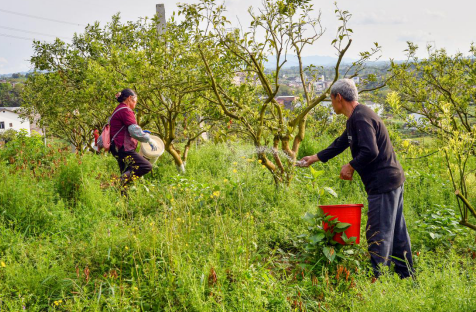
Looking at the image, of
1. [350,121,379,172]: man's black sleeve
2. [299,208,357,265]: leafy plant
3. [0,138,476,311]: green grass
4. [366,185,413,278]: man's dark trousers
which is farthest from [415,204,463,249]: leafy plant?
[350,121,379,172]: man's black sleeve

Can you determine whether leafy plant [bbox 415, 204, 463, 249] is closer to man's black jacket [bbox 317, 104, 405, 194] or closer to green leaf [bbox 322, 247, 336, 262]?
man's black jacket [bbox 317, 104, 405, 194]

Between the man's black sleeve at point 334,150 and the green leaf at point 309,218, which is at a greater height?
the man's black sleeve at point 334,150

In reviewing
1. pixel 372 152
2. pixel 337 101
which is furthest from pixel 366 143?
pixel 337 101

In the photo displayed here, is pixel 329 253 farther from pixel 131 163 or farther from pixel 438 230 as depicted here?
pixel 131 163

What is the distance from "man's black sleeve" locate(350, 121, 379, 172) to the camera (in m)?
3.22

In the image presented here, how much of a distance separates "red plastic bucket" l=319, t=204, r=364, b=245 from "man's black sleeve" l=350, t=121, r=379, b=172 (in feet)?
1.54

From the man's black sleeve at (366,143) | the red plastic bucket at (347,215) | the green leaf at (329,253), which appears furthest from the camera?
the red plastic bucket at (347,215)

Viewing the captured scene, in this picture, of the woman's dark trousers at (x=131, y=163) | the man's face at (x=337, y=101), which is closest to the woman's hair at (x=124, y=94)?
the woman's dark trousers at (x=131, y=163)

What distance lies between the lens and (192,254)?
333cm

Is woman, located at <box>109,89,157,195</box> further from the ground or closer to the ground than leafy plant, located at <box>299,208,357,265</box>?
further from the ground

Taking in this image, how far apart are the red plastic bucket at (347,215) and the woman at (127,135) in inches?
110

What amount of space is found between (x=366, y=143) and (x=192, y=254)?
5.66 feet

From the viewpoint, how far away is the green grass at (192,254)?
2705 millimetres

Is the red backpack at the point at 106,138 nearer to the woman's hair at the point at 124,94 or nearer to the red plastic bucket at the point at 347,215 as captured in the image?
the woman's hair at the point at 124,94
